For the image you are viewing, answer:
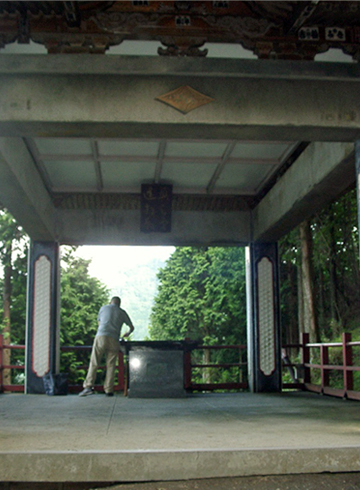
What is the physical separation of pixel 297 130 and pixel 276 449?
3.09 meters

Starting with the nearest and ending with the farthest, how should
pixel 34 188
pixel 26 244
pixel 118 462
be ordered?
1. pixel 118 462
2. pixel 34 188
3. pixel 26 244

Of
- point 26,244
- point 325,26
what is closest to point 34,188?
point 325,26

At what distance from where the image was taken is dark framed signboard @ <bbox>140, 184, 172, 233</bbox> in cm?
972

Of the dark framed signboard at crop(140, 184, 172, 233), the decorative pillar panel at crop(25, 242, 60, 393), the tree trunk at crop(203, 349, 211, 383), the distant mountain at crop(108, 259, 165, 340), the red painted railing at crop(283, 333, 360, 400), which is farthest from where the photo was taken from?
the distant mountain at crop(108, 259, 165, 340)

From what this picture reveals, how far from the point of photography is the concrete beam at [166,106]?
5.46 metres

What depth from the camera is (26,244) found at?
19.2m

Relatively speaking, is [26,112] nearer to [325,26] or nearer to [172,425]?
[325,26]

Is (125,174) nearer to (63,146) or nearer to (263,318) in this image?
(63,146)

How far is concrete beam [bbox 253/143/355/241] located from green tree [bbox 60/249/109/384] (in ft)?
47.2

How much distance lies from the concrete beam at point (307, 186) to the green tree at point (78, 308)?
1437cm

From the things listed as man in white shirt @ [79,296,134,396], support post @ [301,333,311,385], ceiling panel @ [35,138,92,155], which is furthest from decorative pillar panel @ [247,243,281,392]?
ceiling panel @ [35,138,92,155]

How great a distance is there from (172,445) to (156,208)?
6.06 metres

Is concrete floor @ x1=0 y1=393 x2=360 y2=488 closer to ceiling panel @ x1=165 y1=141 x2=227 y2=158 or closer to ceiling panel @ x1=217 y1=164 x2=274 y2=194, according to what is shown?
ceiling panel @ x1=165 y1=141 x2=227 y2=158

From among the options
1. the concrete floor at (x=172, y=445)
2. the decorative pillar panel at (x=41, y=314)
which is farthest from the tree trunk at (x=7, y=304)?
the concrete floor at (x=172, y=445)
